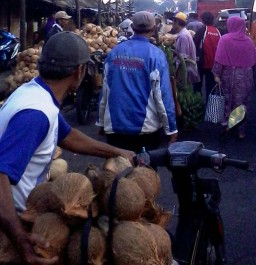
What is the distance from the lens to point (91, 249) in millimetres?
2434

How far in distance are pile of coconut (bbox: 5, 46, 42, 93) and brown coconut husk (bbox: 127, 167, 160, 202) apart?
33.1 ft

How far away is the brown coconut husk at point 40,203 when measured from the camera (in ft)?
8.16

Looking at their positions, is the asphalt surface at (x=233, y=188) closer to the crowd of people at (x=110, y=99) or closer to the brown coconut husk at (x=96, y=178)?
the crowd of people at (x=110, y=99)

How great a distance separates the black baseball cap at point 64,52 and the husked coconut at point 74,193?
1.91 feet

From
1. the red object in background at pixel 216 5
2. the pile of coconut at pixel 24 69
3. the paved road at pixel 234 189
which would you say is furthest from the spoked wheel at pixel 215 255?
the red object in background at pixel 216 5

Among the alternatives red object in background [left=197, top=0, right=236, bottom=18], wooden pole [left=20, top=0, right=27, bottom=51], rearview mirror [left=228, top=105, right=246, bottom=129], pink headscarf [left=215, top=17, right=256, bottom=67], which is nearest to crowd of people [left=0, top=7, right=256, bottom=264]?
pink headscarf [left=215, top=17, right=256, bottom=67]

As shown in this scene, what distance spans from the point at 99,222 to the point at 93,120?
9.32 metres

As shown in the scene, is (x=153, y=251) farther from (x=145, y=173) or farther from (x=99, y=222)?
(x=145, y=173)

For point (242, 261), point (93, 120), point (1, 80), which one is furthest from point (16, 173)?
point (1, 80)

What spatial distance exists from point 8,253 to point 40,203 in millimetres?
245

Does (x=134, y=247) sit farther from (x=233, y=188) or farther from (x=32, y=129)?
(x=233, y=188)

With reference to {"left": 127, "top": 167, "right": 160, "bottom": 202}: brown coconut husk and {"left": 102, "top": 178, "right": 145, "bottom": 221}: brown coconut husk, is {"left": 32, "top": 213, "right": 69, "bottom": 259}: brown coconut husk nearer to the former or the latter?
{"left": 102, "top": 178, "right": 145, "bottom": 221}: brown coconut husk

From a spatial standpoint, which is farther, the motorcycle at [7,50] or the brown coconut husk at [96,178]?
the motorcycle at [7,50]

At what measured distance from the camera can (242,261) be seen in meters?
5.37
